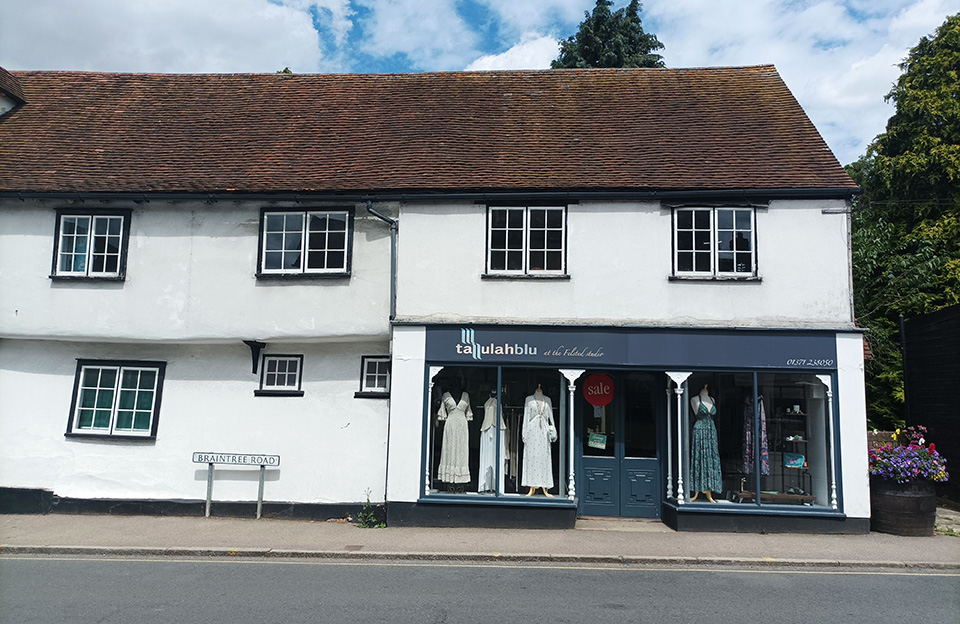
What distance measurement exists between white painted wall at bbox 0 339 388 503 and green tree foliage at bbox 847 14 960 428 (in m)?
16.9

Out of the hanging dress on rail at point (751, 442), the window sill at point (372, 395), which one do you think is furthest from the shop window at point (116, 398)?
the hanging dress on rail at point (751, 442)

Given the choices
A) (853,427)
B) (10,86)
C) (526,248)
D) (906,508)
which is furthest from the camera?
(10,86)

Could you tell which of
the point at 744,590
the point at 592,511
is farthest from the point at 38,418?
the point at 744,590

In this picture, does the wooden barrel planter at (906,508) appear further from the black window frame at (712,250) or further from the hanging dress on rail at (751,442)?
the black window frame at (712,250)

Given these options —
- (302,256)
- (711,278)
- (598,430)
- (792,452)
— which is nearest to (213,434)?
(302,256)

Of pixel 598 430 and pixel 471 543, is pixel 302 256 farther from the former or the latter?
pixel 598 430

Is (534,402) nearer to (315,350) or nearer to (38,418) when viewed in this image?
(315,350)

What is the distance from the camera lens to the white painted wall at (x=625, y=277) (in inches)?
444

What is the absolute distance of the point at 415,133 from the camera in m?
13.5

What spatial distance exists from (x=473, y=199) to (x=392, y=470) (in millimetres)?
4738

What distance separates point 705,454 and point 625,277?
3209 mm

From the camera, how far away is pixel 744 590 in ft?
25.4

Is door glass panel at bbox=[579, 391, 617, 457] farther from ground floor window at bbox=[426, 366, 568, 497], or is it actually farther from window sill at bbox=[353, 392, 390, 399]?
window sill at bbox=[353, 392, 390, 399]

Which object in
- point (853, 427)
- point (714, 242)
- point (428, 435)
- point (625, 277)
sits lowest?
point (428, 435)
